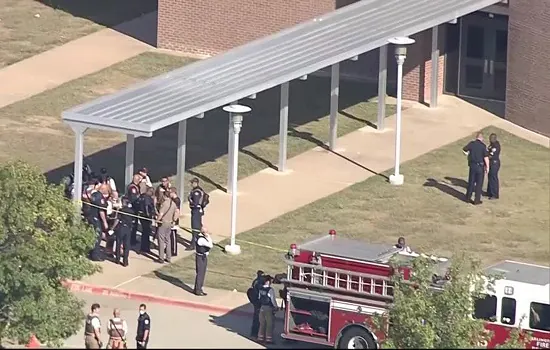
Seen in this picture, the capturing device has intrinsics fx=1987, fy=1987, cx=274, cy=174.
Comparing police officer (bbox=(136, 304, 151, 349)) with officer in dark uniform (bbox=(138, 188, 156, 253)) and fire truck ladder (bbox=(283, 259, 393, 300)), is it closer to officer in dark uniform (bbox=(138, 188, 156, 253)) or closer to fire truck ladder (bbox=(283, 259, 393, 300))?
fire truck ladder (bbox=(283, 259, 393, 300))

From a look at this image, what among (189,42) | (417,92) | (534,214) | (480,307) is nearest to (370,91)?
(417,92)

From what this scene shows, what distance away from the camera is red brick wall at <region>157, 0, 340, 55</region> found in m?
45.5

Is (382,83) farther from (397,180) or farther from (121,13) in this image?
(121,13)

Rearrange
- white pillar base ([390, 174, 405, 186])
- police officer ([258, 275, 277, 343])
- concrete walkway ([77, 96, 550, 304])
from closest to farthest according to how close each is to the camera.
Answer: police officer ([258, 275, 277, 343])
concrete walkway ([77, 96, 550, 304])
white pillar base ([390, 174, 405, 186])

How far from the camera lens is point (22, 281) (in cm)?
2969

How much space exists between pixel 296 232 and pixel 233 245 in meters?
1.35

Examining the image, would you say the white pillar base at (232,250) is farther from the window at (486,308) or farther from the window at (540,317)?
the window at (540,317)

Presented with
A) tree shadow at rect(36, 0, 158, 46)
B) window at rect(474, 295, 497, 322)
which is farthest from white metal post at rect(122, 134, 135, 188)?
tree shadow at rect(36, 0, 158, 46)

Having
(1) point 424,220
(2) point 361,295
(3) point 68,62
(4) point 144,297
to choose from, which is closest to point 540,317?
(2) point 361,295

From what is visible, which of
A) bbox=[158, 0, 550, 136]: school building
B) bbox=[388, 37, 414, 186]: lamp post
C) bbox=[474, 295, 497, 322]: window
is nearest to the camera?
bbox=[474, 295, 497, 322]: window

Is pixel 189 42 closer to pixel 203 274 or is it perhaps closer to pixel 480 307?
pixel 203 274

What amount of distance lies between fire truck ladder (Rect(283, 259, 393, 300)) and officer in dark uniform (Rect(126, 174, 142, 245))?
5.14 meters

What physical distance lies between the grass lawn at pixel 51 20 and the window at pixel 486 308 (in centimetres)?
2006

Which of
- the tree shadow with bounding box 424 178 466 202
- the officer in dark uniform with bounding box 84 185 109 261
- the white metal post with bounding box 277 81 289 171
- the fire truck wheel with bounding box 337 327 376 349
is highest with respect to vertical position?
the white metal post with bounding box 277 81 289 171
